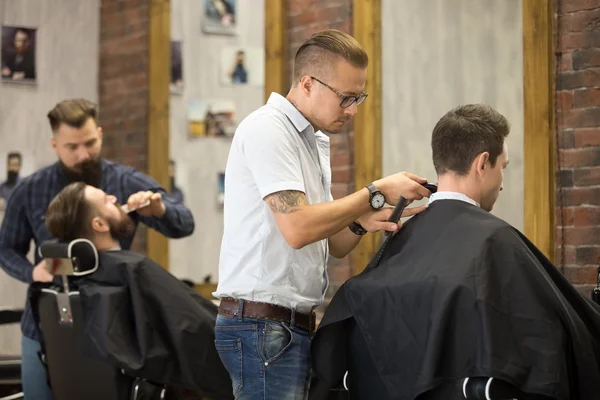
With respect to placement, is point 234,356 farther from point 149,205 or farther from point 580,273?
point 580,273

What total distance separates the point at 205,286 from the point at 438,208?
2860 millimetres

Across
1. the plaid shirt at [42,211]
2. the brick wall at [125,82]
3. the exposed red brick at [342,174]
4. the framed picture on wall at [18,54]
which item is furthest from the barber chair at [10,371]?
the framed picture on wall at [18,54]

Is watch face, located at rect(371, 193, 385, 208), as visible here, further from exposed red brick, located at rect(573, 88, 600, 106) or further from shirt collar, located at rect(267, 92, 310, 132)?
exposed red brick, located at rect(573, 88, 600, 106)

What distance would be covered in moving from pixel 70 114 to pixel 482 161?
5.82 ft

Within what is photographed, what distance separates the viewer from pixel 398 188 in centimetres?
203

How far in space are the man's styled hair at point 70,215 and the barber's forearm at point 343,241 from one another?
3.60 ft

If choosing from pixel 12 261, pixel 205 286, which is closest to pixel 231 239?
pixel 12 261

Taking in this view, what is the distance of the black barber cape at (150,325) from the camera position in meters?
2.78

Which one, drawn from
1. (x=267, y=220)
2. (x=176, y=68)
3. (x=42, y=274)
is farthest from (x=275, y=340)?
(x=176, y=68)

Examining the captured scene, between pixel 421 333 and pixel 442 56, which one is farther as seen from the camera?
pixel 442 56

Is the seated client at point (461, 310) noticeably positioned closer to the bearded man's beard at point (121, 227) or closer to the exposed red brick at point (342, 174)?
the bearded man's beard at point (121, 227)

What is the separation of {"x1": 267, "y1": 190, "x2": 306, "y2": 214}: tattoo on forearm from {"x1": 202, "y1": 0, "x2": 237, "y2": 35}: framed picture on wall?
Result: 3.80m

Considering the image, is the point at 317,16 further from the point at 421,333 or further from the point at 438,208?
the point at 421,333

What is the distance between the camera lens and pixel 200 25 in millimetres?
5516
